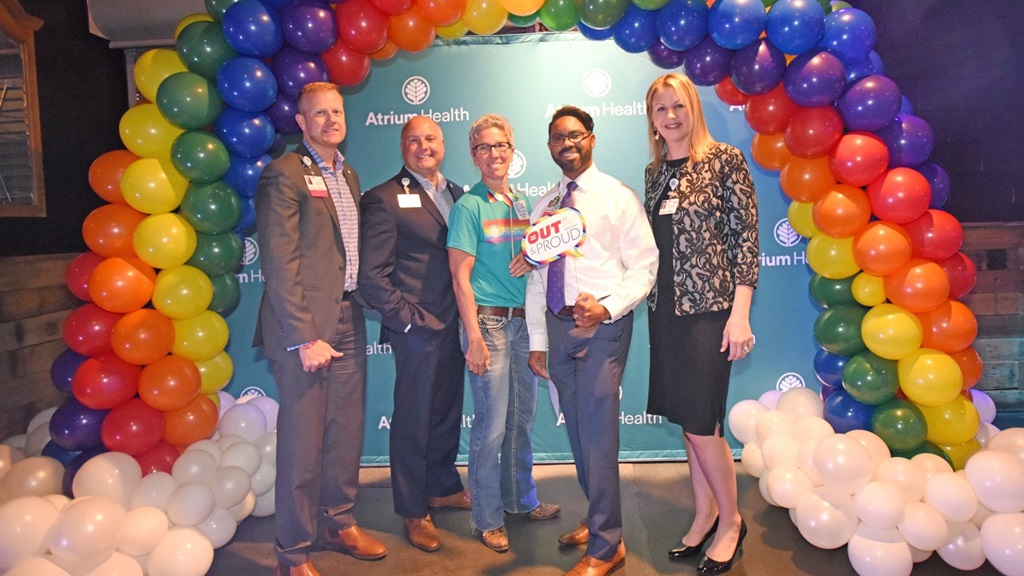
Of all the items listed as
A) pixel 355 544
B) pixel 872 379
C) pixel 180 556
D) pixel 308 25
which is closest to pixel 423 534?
pixel 355 544

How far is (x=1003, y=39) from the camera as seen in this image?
3.78 metres

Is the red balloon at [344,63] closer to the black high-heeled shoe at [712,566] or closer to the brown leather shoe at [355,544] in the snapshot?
the brown leather shoe at [355,544]

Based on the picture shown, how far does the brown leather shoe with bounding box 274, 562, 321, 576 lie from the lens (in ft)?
8.57

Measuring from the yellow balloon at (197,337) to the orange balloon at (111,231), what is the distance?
0.39 m

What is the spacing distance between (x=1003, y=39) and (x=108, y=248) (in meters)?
4.63

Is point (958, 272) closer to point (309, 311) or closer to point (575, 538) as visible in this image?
point (575, 538)

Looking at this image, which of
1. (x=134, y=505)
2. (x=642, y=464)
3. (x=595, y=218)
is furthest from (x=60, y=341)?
(x=642, y=464)

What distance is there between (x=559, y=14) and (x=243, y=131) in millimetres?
1427

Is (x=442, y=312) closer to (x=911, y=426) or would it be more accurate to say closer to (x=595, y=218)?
(x=595, y=218)

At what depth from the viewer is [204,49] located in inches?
113

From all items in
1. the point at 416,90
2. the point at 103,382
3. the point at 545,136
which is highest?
the point at 416,90

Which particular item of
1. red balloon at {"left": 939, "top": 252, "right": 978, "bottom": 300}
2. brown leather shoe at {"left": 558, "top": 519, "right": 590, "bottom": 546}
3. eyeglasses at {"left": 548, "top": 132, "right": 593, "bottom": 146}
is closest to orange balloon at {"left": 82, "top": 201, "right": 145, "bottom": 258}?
eyeglasses at {"left": 548, "top": 132, "right": 593, "bottom": 146}

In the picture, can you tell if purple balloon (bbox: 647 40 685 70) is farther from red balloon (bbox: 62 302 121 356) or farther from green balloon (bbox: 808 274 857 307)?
red balloon (bbox: 62 302 121 356)

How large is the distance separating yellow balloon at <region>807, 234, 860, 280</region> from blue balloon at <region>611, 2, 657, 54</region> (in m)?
1.13
